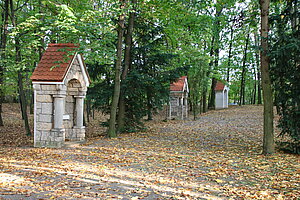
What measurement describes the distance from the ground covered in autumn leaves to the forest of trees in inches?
89.9

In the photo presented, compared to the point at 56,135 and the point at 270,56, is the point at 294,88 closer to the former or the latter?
the point at 270,56

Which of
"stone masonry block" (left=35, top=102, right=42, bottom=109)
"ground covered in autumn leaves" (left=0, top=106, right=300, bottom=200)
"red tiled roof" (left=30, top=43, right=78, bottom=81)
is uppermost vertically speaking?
"red tiled roof" (left=30, top=43, right=78, bottom=81)

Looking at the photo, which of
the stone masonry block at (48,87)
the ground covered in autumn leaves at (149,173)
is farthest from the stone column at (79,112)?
the ground covered in autumn leaves at (149,173)

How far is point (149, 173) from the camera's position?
6387 millimetres

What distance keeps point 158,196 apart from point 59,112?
6.90 m

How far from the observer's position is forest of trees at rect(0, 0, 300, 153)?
8742 millimetres

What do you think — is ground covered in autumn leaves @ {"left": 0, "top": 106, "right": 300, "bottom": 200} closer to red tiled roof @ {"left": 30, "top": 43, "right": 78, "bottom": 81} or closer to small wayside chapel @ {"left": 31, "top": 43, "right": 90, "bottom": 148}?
small wayside chapel @ {"left": 31, "top": 43, "right": 90, "bottom": 148}

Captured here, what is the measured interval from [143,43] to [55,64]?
615cm

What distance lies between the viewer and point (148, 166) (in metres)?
7.13

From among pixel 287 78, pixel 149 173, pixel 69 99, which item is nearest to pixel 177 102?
pixel 69 99

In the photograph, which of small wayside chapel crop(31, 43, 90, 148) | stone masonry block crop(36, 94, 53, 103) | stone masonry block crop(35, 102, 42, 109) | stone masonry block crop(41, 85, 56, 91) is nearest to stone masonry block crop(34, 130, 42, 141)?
small wayside chapel crop(31, 43, 90, 148)

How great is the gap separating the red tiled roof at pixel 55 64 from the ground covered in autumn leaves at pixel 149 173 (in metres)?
2.71

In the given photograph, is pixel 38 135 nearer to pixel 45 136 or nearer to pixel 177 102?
pixel 45 136

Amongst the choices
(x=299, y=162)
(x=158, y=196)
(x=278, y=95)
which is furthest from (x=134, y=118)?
(x=158, y=196)
